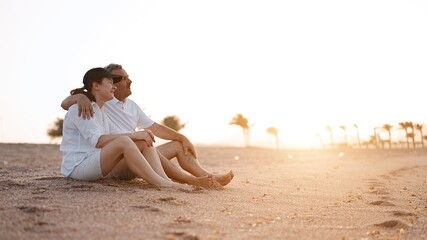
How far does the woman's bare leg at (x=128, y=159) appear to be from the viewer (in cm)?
451

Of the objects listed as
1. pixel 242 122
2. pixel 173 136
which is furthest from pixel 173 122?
pixel 173 136

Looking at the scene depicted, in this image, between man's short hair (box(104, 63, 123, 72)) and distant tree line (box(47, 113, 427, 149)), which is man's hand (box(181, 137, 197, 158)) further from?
distant tree line (box(47, 113, 427, 149))

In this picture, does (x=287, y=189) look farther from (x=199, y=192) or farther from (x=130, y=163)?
(x=130, y=163)

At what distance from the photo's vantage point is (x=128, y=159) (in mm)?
4566

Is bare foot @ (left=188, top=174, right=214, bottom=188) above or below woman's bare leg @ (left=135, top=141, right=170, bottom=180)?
below

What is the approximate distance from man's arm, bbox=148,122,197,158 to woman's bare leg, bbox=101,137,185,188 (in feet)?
2.69

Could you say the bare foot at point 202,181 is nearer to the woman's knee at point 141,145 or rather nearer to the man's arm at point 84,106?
the woman's knee at point 141,145

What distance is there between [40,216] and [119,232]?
64cm

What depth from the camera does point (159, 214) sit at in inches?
133

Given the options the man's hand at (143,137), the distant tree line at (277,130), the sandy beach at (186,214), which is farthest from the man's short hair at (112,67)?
the distant tree line at (277,130)

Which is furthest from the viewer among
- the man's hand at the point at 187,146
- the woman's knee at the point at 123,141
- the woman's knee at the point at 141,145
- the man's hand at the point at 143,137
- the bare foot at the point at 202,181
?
the man's hand at the point at 187,146

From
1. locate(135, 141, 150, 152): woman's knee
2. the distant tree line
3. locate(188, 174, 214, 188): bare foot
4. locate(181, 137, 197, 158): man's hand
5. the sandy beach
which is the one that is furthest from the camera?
the distant tree line

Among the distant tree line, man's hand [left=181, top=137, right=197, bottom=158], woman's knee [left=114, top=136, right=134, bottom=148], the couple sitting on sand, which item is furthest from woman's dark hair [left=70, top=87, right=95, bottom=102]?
the distant tree line

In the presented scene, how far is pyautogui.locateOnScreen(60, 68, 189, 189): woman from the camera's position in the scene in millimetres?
4547
